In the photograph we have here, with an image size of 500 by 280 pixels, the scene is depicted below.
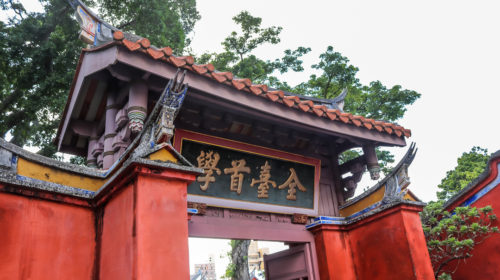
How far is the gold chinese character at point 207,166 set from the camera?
17.4 ft

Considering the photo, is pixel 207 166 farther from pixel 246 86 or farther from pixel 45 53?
pixel 45 53

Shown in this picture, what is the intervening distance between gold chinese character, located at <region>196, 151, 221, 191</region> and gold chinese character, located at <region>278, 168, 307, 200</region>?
4.24ft

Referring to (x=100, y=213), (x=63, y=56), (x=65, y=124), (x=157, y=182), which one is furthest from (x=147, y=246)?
(x=63, y=56)

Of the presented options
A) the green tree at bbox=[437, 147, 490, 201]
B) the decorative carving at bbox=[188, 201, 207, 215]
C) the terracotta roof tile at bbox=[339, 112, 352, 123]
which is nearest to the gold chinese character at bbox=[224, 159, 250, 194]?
the decorative carving at bbox=[188, 201, 207, 215]

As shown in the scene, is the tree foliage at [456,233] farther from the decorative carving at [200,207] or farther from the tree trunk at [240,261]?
the tree trunk at [240,261]

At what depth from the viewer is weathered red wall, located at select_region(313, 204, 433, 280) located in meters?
5.44

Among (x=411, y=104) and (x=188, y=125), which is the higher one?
(x=411, y=104)

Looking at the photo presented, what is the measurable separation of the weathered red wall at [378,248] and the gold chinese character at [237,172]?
5.27ft

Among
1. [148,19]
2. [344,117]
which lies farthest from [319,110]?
[148,19]

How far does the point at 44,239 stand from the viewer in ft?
11.3

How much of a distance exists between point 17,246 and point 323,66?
1298 centimetres

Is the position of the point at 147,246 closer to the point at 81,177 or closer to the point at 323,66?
the point at 81,177

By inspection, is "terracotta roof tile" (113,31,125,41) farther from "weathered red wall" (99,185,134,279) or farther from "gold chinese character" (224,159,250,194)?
"gold chinese character" (224,159,250,194)

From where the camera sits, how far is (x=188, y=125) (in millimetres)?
5395
